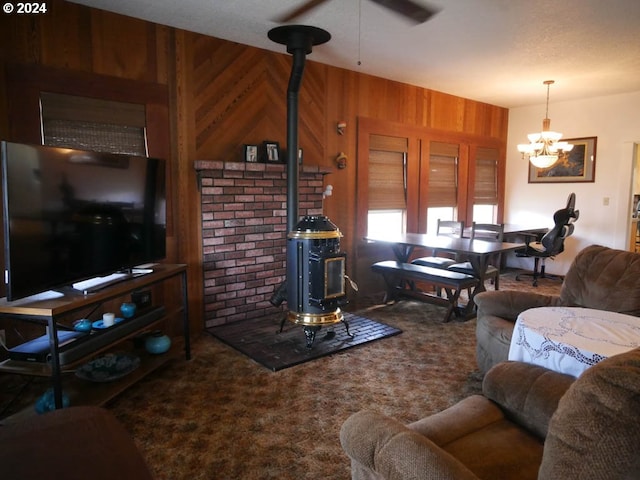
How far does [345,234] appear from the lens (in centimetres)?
491

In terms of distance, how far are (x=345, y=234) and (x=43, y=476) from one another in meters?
3.96

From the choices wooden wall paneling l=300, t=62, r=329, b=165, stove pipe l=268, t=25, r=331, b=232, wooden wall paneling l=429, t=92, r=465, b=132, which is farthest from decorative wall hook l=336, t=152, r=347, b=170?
wooden wall paneling l=429, t=92, r=465, b=132

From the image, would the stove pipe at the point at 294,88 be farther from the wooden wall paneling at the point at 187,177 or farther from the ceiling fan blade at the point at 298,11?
the wooden wall paneling at the point at 187,177

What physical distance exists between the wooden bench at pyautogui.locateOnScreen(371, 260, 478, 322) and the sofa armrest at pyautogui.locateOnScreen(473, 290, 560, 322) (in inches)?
45.9

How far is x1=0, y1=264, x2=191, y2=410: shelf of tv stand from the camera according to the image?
2.04 meters

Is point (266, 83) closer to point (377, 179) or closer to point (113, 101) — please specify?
point (113, 101)

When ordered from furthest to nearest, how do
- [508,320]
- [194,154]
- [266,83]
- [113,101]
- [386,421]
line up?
1. [266,83]
2. [194,154]
3. [113,101]
4. [508,320]
5. [386,421]

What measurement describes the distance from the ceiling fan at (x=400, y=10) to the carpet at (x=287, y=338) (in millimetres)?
2495

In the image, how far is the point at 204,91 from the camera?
3719mm

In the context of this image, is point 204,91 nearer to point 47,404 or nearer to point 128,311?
point 128,311

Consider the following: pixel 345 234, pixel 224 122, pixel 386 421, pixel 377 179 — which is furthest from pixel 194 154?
pixel 386 421

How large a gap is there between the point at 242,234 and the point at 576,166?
16.5ft

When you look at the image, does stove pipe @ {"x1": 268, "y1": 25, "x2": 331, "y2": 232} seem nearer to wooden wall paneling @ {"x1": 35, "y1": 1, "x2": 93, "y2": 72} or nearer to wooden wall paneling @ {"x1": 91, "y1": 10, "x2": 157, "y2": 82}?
wooden wall paneling @ {"x1": 91, "y1": 10, "x2": 157, "y2": 82}

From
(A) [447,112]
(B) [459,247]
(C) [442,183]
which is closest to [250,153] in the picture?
(B) [459,247]
